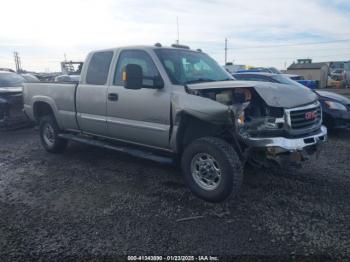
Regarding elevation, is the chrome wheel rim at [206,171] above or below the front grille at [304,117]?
below

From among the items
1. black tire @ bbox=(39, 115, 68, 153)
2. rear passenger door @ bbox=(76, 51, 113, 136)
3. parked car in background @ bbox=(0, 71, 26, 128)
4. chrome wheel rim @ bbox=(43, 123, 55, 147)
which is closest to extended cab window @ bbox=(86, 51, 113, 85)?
rear passenger door @ bbox=(76, 51, 113, 136)

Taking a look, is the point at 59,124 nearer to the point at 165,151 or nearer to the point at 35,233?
the point at 165,151

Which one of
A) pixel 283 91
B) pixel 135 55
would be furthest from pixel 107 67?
pixel 283 91

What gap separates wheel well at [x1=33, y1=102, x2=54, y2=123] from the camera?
21.2 feet

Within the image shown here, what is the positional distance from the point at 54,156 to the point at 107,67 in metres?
2.38

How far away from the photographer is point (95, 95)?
17.1 ft

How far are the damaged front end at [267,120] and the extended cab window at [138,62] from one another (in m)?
0.77

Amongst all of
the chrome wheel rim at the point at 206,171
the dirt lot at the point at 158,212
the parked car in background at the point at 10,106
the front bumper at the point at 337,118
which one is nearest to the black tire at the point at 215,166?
the chrome wheel rim at the point at 206,171

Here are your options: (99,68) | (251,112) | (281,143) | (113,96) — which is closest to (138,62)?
(113,96)

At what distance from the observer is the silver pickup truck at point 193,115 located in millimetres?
3680

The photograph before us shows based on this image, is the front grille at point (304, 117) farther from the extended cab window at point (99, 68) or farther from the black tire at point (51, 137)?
the black tire at point (51, 137)

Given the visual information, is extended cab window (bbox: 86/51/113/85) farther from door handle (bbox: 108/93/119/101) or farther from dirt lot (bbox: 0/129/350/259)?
dirt lot (bbox: 0/129/350/259)

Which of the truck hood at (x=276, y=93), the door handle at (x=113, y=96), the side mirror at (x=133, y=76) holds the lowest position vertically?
the door handle at (x=113, y=96)

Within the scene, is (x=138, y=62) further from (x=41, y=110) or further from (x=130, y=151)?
(x=41, y=110)
